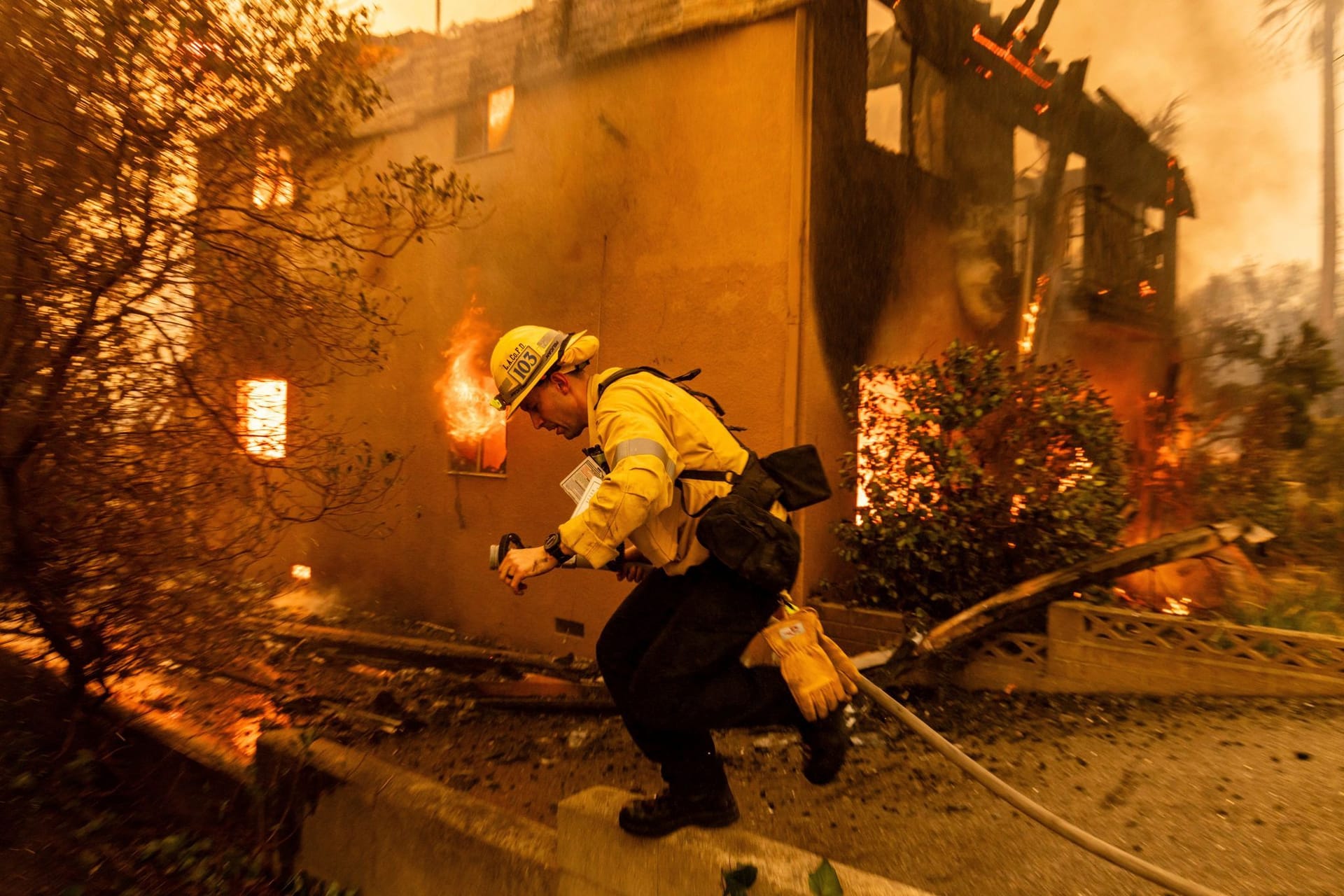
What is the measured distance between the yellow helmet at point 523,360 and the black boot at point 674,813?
1.54m

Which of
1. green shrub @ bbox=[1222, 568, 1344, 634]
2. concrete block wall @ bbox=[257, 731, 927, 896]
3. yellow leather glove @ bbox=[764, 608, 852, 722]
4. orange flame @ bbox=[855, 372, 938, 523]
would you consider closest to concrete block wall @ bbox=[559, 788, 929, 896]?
concrete block wall @ bbox=[257, 731, 927, 896]

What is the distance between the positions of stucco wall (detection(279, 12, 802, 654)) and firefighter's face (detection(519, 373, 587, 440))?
317 cm

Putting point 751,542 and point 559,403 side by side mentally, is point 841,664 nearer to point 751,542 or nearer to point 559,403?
point 751,542

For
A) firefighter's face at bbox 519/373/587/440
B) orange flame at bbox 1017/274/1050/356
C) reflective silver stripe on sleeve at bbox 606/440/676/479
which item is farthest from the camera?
orange flame at bbox 1017/274/1050/356

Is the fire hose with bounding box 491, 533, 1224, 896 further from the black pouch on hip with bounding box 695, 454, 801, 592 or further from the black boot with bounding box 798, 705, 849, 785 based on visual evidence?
the black pouch on hip with bounding box 695, 454, 801, 592

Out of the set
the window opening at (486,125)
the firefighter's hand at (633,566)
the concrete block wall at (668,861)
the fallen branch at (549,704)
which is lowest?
the fallen branch at (549,704)

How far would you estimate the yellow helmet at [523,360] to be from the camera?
3.22 m

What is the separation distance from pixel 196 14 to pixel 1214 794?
6.79 meters

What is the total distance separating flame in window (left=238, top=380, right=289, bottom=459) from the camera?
18.1ft

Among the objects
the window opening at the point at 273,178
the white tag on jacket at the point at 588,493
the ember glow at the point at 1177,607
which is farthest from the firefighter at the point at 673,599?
the ember glow at the point at 1177,607

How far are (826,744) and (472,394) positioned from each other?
610 cm

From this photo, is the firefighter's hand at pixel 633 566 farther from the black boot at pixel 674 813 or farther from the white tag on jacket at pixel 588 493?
the black boot at pixel 674 813

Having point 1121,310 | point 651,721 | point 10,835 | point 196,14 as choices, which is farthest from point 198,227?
point 1121,310

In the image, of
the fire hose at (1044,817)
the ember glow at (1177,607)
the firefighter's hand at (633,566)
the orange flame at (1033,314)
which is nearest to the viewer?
the fire hose at (1044,817)
